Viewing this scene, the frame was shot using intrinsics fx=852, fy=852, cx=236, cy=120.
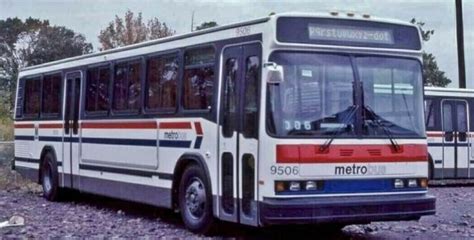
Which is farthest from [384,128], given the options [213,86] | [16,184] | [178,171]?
[16,184]

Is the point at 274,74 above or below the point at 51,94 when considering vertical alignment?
below

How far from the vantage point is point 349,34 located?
10.9 metres

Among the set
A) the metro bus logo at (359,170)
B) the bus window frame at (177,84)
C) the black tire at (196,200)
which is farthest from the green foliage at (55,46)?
the metro bus logo at (359,170)

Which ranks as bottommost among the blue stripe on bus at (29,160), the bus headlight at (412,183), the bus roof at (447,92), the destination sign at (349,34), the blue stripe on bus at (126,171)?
the bus headlight at (412,183)

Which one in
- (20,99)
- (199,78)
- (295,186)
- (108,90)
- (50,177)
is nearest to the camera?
(295,186)

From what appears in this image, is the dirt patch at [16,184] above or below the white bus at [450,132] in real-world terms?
below

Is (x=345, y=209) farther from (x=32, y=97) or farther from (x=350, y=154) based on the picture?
(x=32, y=97)

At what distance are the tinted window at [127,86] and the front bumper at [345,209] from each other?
181 inches

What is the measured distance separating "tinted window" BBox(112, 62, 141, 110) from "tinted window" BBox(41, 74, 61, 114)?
10.3 feet

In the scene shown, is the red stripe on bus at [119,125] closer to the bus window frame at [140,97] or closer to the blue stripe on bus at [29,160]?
the bus window frame at [140,97]

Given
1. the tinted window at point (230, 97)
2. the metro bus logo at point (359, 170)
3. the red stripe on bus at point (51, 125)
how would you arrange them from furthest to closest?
the red stripe on bus at point (51, 125), the tinted window at point (230, 97), the metro bus logo at point (359, 170)

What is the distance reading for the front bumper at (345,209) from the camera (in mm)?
10156

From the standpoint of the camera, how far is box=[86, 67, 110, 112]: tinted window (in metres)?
15.5

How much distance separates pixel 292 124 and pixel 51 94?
9202 millimetres
